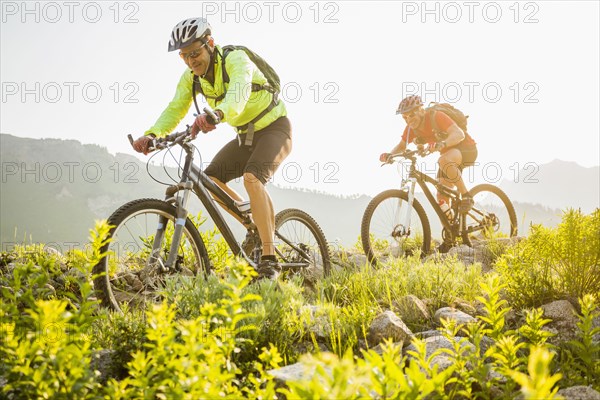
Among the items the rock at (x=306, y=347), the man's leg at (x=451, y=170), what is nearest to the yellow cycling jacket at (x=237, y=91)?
the rock at (x=306, y=347)

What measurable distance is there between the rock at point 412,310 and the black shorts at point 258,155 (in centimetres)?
193

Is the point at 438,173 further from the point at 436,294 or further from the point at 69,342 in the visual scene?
the point at 69,342

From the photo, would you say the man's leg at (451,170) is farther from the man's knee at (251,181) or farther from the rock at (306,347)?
the rock at (306,347)

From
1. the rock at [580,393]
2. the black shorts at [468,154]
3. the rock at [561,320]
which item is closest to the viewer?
the rock at [580,393]

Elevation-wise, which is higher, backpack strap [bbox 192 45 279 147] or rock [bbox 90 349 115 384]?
backpack strap [bbox 192 45 279 147]

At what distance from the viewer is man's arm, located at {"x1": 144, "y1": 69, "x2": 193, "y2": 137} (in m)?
5.00

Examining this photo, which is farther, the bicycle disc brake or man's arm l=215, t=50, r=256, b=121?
the bicycle disc brake

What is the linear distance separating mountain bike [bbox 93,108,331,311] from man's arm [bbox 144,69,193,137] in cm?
68

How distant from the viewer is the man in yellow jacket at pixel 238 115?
4.55m

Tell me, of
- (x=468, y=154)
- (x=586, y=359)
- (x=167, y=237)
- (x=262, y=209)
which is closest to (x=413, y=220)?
(x=468, y=154)

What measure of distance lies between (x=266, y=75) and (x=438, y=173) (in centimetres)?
418

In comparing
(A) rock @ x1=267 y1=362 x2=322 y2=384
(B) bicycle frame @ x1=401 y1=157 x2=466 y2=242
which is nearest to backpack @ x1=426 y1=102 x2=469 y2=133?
(B) bicycle frame @ x1=401 y1=157 x2=466 y2=242

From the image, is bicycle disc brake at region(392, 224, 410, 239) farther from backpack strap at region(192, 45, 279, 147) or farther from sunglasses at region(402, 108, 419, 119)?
backpack strap at region(192, 45, 279, 147)

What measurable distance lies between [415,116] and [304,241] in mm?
3075
